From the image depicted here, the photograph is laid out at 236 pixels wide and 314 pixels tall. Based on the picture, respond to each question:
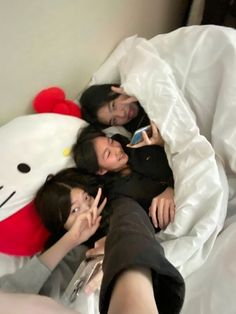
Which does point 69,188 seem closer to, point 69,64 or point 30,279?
point 30,279

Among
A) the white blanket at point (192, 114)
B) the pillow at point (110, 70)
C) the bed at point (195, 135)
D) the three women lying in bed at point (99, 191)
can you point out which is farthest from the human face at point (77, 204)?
the pillow at point (110, 70)

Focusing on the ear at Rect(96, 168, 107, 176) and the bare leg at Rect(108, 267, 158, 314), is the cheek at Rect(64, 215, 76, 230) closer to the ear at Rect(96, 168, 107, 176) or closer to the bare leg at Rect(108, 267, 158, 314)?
the ear at Rect(96, 168, 107, 176)

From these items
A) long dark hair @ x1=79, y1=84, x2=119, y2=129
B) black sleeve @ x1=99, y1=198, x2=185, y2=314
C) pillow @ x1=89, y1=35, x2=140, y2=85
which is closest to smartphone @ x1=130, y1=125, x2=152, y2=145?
long dark hair @ x1=79, y1=84, x2=119, y2=129

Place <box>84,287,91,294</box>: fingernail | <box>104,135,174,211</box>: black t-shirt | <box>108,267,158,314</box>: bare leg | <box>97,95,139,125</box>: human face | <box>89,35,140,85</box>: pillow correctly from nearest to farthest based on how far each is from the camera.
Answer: <box>108,267,158,314</box>: bare leg
<box>84,287,91,294</box>: fingernail
<box>104,135,174,211</box>: black t-shirt
<box>97,95,139,125</box>: human face
<box>89,35,140,85</box>: pillow

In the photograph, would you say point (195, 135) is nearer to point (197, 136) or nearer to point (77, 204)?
point (197, 136)

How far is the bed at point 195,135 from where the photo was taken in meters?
0.86

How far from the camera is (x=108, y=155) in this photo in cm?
108

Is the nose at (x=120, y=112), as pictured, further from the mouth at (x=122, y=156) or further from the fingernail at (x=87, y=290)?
the fingernail at (x=87, y=290)

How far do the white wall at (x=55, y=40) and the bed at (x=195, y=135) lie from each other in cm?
7

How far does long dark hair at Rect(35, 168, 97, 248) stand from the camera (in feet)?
3.22

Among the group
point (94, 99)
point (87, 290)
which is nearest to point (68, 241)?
point (87, 290)

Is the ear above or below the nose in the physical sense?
below

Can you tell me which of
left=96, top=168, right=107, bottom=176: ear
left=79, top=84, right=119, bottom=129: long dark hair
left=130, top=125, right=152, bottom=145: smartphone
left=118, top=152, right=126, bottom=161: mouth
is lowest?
left=96, top=168, right=107, bottom=176: ear

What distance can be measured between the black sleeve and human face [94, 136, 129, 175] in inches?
23.7
